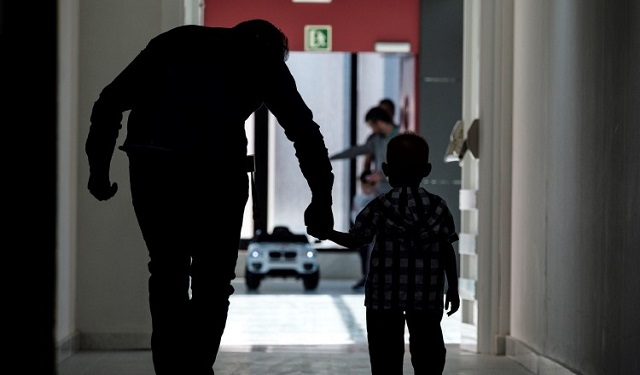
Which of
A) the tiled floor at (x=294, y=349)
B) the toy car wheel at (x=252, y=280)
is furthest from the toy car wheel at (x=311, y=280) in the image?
the tiled floor at (x=294, y=349)

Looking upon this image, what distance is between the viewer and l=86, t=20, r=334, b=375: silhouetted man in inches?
107

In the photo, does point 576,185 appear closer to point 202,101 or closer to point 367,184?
point 202,101

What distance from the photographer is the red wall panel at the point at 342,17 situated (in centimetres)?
937

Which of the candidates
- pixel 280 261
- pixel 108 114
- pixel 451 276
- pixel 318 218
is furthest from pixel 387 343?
pixel 280 261

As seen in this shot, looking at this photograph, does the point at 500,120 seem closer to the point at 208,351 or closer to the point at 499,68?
the point at 499,68

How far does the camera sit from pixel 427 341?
2.77m

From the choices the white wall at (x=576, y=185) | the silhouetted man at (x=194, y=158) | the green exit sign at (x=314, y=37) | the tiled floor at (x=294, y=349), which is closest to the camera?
the silhouetted man at (x=194, y=158)

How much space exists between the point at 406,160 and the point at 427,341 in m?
0.43

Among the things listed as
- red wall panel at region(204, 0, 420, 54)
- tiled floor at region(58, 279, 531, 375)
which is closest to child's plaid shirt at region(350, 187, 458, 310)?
tiled floor at region(58, 279, 531, 375)

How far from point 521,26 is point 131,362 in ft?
6.35

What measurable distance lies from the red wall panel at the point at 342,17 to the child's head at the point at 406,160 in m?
6.68

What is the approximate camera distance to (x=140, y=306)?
4605 mm

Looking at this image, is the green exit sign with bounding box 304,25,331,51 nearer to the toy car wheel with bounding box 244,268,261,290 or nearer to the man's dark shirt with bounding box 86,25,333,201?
the toy car wheel with bounding box 244,268,261,290

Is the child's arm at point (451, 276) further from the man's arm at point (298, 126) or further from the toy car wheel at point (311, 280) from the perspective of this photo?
the toy car wheel at point (311, 280)
